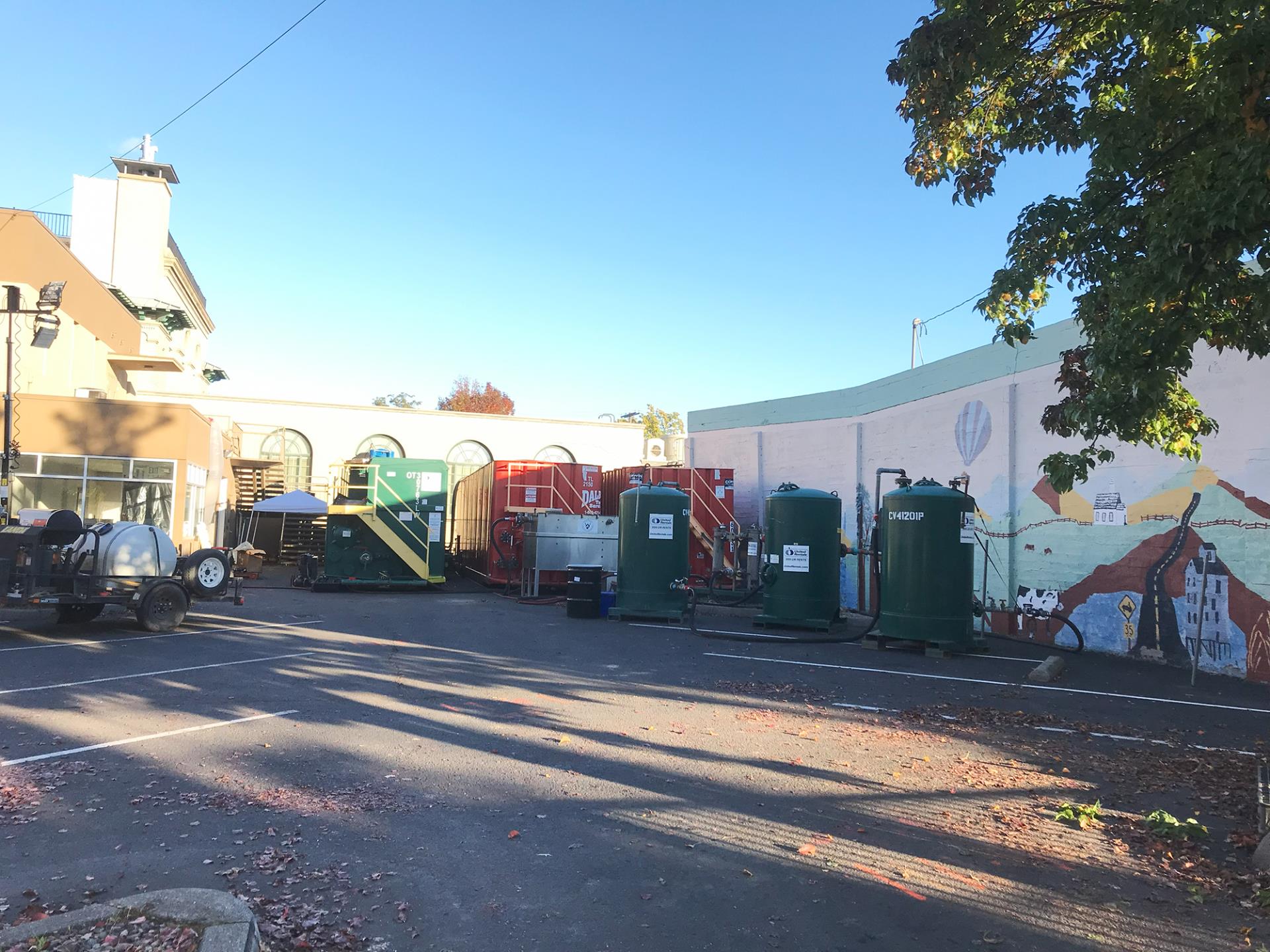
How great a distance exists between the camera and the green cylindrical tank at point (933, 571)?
42.2 feet

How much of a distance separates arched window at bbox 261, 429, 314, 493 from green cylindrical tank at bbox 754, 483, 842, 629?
23631 mm

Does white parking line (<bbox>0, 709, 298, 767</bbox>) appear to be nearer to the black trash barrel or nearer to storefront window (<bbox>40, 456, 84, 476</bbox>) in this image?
the black trash barrel

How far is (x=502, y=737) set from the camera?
23.9 feet

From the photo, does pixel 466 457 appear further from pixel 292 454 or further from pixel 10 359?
pixel 10 359

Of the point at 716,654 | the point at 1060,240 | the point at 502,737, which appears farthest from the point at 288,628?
the point at 1060,240

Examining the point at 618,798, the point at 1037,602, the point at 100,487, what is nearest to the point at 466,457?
the point at 100,487

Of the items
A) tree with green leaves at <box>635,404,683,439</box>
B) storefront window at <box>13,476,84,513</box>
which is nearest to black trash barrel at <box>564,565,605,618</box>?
storefront window at <box>13,476,84,513</box>

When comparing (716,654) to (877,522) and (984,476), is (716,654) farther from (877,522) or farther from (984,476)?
(984,476)

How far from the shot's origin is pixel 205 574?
13.8 meters

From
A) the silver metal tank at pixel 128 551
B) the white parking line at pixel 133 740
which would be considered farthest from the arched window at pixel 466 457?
the white parking line at pixel 133 740

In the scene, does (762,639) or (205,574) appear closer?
(205,574)

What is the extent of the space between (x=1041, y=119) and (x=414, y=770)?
25.4 ft

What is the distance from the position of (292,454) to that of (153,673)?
26.0m

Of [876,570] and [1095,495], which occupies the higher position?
[1095,495]
